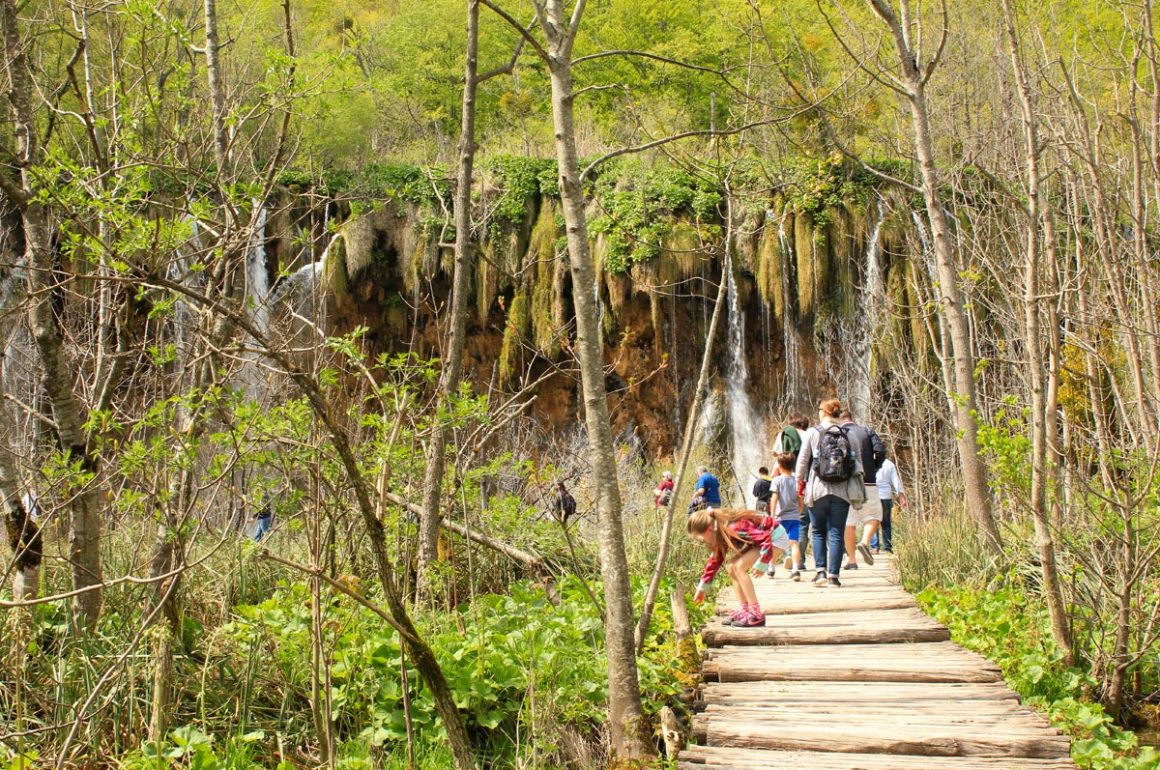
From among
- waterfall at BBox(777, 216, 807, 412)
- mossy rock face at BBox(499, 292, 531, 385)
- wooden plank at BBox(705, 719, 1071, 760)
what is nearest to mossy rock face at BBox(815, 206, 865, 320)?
waterfall at BBox(777, 216, 807, 412)

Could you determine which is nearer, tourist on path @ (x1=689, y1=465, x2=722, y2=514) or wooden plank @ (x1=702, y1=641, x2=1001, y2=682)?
wooden plank @ (x1=702, y1=641, x2=1001, y2=682)

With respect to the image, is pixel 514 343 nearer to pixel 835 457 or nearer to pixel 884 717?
pixel 835 457

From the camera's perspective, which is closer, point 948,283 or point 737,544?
point 737,544

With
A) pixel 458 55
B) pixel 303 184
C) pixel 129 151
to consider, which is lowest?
pixel 129 151

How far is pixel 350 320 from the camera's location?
20500mm

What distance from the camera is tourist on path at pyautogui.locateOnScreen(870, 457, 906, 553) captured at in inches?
492

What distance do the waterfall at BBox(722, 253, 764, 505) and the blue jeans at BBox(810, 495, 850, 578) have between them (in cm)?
1101

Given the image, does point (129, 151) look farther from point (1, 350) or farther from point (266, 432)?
point (1, 350)

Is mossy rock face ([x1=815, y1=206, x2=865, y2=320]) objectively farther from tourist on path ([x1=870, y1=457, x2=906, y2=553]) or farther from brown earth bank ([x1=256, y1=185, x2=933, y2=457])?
tourist on path ([x1=870, y1=457, x2=906, y2=553])

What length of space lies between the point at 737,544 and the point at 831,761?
2.05 meters

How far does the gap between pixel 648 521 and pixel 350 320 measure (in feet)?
38.8

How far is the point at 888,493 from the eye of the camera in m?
12.6

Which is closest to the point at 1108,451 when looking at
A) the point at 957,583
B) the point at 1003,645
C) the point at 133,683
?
the point at 1003,645

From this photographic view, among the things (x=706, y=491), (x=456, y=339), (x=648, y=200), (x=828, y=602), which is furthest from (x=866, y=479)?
(x=648, y=200)
